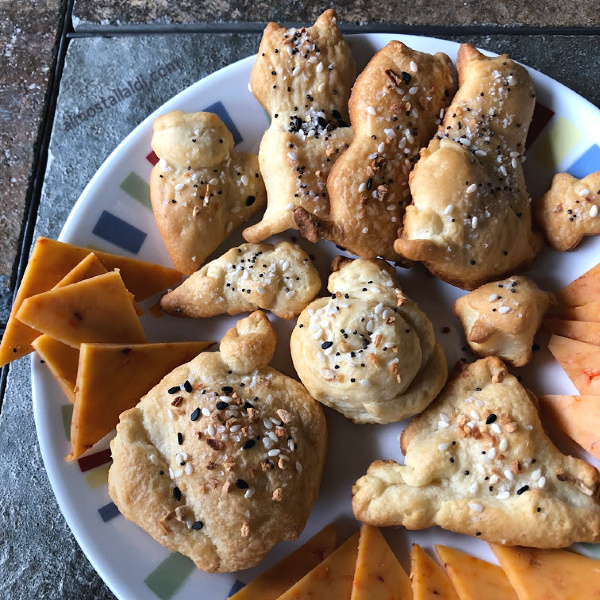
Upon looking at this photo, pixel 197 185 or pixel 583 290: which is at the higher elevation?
pixel 197 185

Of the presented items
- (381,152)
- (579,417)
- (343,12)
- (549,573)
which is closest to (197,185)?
(381,152)

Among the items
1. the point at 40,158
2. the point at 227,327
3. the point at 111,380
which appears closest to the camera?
the point at 111,380

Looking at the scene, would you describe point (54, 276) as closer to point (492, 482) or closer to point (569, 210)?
point (492, 482)

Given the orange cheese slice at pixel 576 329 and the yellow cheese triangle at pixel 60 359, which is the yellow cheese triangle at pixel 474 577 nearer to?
the orange cheese slice at pixel 576 329

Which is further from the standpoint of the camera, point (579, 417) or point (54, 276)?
point (54, 276)

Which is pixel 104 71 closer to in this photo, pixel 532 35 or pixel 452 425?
pixel 532 35

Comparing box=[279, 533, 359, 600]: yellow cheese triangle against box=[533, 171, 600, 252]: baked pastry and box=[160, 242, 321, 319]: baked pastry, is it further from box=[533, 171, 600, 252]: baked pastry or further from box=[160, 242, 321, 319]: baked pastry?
box=[533, 171, 600, 252]: baked pastry

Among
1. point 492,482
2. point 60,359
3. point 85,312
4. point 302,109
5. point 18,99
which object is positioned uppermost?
point 18,99

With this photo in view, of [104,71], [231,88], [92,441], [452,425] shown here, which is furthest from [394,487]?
[104,71]
